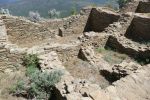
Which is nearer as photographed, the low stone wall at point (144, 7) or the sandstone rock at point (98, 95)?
the sandstone rock at point (98, 95)

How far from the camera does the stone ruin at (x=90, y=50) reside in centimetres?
858

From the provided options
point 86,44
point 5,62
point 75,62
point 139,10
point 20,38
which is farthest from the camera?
point 139,10

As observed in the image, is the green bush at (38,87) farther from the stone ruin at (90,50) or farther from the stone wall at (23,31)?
the stone wall at (23,31)

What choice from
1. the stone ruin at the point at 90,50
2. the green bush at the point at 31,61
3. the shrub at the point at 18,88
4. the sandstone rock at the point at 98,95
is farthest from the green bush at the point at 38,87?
the sandstone rock at the point at 98,95

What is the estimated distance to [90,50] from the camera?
12.5 meters

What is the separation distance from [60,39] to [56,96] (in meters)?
6.78

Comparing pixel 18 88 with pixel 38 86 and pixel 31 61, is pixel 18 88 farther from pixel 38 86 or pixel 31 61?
pixel 31 61

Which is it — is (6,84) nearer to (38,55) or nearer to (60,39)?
(38,55)

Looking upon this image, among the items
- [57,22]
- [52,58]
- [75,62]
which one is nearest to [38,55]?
[52,58]

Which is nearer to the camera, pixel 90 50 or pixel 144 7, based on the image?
pixel 90 50

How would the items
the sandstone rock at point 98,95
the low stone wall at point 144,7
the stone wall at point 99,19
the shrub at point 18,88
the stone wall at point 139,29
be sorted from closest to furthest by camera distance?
the sandstone rock at point 98,95 → the shrub at point 18,88 → the stone wall at point 139,29 → the stone wall at point 99,19 → the low stone wall at point 144,7

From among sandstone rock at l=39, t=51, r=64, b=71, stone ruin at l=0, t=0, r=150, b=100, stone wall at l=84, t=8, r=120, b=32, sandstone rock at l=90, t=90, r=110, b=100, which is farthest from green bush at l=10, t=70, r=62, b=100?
stone wall at l=84, t=8, r=120, b=32

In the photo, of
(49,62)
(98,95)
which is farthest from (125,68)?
(98,95)

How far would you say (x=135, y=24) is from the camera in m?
15.5
